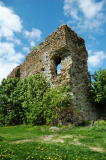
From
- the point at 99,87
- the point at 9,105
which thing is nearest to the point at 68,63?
the point at 99,87

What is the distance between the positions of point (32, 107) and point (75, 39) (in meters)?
6.66

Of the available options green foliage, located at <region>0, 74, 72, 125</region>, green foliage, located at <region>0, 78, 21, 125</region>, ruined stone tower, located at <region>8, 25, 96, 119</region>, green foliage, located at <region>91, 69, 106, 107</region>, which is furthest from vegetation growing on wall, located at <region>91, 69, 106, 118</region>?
green foliage, located at <region>0, 78, 21, 125</region>

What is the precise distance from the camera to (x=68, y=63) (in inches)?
773

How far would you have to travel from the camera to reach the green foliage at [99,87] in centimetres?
1898

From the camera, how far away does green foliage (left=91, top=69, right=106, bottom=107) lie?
19.0m

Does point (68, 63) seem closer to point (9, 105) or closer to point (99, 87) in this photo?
point (99, 87)

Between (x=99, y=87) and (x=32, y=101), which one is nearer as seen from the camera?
(x=99, y=87)

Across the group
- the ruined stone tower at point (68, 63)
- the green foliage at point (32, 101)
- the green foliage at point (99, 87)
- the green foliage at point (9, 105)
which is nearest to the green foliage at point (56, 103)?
the green foliage at point (32, 101)

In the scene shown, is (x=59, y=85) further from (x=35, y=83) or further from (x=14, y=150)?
(x=14, y=150)

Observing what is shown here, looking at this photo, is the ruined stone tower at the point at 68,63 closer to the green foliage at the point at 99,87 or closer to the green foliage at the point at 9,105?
the green foliage at the point at 99,87

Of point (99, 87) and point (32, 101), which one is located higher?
point (99, 87)

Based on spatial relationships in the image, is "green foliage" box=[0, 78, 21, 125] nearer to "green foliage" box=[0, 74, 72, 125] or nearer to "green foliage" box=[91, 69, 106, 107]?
"green foliage" box=[0, 74, 72, 125]

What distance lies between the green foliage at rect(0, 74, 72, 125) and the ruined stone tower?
83 centimetres

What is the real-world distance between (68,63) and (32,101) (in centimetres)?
426
